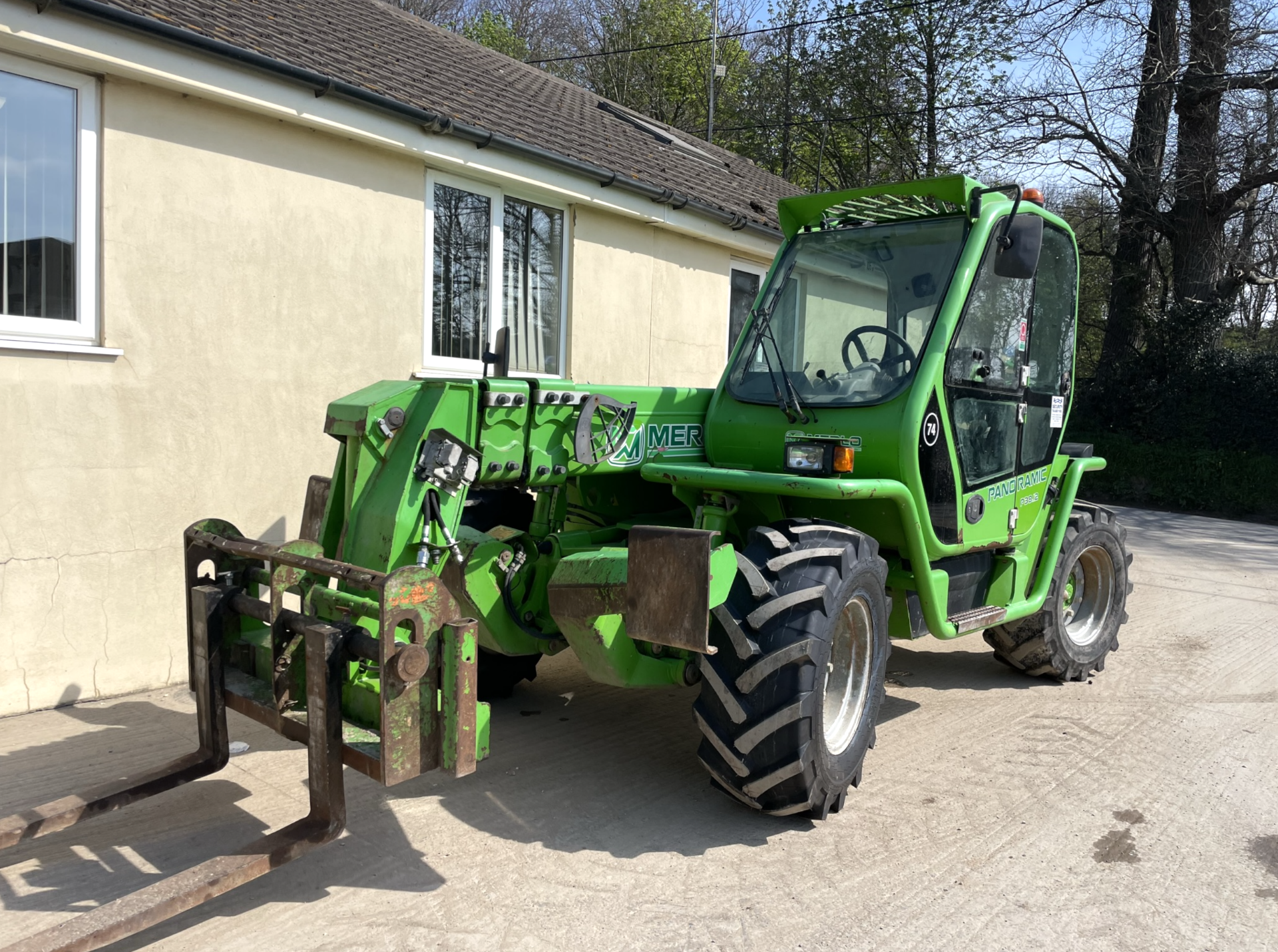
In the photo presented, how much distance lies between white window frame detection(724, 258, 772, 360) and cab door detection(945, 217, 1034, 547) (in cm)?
484

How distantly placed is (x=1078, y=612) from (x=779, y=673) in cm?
360

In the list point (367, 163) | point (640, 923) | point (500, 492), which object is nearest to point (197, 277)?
point (367, 163)

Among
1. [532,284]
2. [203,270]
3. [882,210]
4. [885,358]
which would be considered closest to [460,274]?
[532,284]

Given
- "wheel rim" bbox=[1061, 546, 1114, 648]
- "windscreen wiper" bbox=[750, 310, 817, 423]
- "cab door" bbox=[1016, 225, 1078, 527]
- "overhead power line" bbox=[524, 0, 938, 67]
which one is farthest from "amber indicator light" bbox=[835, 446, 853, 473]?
"overhead power line" bbox=[524, 0, 938, 67]

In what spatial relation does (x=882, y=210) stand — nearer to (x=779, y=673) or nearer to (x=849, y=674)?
(x=849, y=674)

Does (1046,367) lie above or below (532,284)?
below

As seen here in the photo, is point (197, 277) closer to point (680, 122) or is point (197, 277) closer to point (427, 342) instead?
point (427, 342)

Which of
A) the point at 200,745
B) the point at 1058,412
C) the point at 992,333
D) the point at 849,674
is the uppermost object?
the point at 992,333

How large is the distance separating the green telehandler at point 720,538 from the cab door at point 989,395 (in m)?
0.02

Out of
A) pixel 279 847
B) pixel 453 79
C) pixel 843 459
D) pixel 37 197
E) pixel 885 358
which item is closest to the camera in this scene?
pixel 279 847

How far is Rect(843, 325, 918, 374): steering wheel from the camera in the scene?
→ 15.6 feet

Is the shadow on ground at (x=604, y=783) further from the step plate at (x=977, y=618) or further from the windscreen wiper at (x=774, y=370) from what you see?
the windscreen wiper at (x=774, y=370)

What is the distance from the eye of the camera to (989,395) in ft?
16.7

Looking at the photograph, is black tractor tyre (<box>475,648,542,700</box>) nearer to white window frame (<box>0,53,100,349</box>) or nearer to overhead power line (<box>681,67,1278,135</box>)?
white window frame (<box>0,53,100,349</box>)
